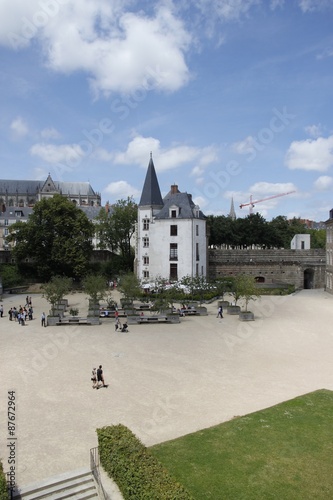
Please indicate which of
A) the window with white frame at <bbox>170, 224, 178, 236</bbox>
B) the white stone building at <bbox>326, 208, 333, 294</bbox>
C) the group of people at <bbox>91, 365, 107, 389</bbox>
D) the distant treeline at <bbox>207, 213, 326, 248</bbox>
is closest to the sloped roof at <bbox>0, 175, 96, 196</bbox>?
the distant treeline at <bbox>207, 213, 326, 248</bbox>

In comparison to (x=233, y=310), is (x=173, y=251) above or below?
above

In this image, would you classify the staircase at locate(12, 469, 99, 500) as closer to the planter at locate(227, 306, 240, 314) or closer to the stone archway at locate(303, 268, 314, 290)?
the planter at locate(227, 306, 240, 314)

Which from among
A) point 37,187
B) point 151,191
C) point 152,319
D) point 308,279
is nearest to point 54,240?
point 151,191

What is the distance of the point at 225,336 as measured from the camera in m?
31.1

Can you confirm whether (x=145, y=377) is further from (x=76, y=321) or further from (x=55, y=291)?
(x=55, y=291)

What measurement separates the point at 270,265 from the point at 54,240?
34.7m

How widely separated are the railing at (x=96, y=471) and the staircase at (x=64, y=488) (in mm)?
195

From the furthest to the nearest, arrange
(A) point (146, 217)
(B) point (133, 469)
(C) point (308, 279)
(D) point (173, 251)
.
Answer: (C) point (308, 279)
(A) point (146, 217)
(D) point (173, 251)
(B) point (133, 469)

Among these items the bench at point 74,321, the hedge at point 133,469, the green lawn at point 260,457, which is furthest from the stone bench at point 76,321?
the hedge at point 133,469

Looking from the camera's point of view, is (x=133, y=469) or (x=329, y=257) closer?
(x=133, y=469)

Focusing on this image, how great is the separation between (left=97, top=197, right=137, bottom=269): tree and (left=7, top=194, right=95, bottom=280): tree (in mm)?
10722

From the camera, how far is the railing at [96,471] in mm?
11848

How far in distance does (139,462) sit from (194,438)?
13.4ft

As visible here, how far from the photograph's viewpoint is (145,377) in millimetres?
21562
